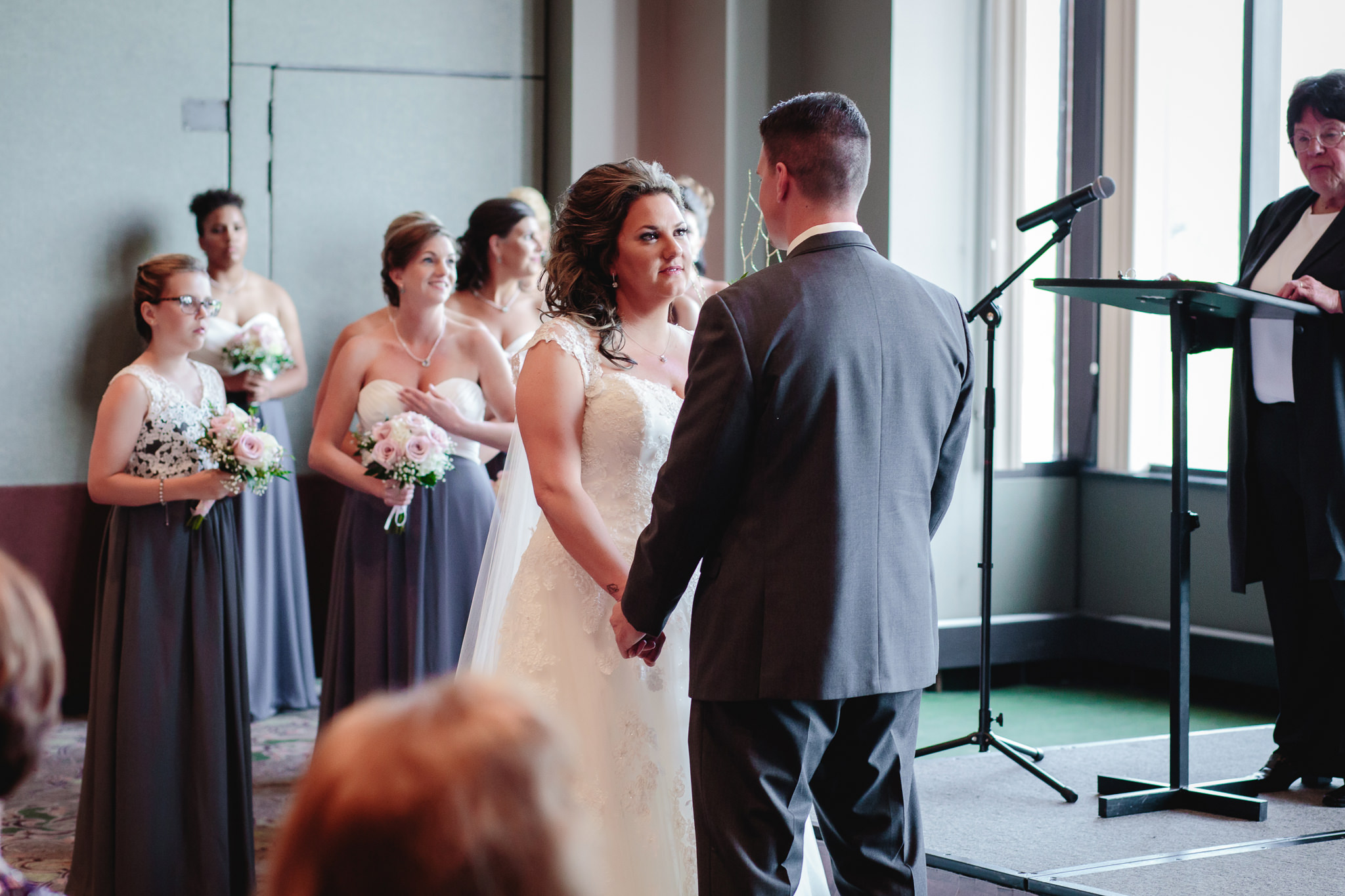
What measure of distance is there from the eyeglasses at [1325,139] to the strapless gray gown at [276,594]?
388 centimetres

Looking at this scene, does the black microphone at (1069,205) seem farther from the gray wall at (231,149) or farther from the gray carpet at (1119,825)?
the gray wall at (231,149)

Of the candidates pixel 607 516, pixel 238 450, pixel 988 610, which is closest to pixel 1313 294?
pixel 988 610

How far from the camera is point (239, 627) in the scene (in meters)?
3.29

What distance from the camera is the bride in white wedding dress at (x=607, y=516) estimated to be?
2.53 metres

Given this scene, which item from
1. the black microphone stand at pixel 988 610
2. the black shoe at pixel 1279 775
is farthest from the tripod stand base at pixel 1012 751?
the black shoe at pixel 1279 775

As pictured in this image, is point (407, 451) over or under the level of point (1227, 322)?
under

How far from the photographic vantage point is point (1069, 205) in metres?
3.75

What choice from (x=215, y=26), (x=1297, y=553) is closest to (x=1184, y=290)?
(x=1297, y=553)

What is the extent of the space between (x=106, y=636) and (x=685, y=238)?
1781mm

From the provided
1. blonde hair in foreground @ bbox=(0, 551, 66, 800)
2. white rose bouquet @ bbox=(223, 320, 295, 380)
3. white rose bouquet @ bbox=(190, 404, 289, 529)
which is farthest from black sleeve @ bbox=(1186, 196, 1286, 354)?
white rose bouquet @ bbox=(223, 320, 295, 380)

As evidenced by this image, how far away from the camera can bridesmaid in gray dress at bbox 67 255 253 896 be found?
10.4 ft

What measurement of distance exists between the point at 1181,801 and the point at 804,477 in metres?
2.26

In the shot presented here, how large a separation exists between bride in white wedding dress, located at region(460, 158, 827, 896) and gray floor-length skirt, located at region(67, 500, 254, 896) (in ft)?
3.20

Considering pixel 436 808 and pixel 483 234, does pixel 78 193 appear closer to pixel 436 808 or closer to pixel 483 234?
pixel 483 234
